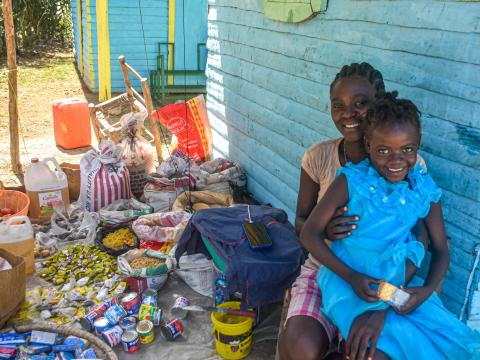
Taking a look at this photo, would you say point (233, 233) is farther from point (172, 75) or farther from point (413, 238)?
point (172, 75)

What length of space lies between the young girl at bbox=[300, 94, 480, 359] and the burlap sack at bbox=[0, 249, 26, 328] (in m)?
2.04

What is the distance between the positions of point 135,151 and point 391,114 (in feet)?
12.5

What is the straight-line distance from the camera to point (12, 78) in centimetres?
562

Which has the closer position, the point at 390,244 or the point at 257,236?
the point at 390,244

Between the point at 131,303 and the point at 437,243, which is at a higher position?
the point at 437,243

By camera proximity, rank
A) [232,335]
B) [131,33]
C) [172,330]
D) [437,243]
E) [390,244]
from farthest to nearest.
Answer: [131,33], [172,330], [232,335], [437,243], [390,244]


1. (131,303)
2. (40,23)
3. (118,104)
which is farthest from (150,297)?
(40,23)

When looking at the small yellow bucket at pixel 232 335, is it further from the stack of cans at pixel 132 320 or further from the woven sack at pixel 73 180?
the woven sack at pixel 73 180

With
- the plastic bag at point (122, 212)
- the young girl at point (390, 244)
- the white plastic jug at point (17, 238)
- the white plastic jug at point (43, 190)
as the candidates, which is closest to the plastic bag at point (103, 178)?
the plastic bag at point (122, 212)

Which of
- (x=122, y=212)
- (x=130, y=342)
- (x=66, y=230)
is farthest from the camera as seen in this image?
(x=66, y=230)

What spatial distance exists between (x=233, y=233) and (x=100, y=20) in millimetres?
7626

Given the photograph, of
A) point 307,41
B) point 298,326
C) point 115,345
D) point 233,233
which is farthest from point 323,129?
point 115,345

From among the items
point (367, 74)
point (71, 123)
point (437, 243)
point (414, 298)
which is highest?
point (367, 74)

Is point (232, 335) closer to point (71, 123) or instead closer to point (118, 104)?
point (118, 104)
